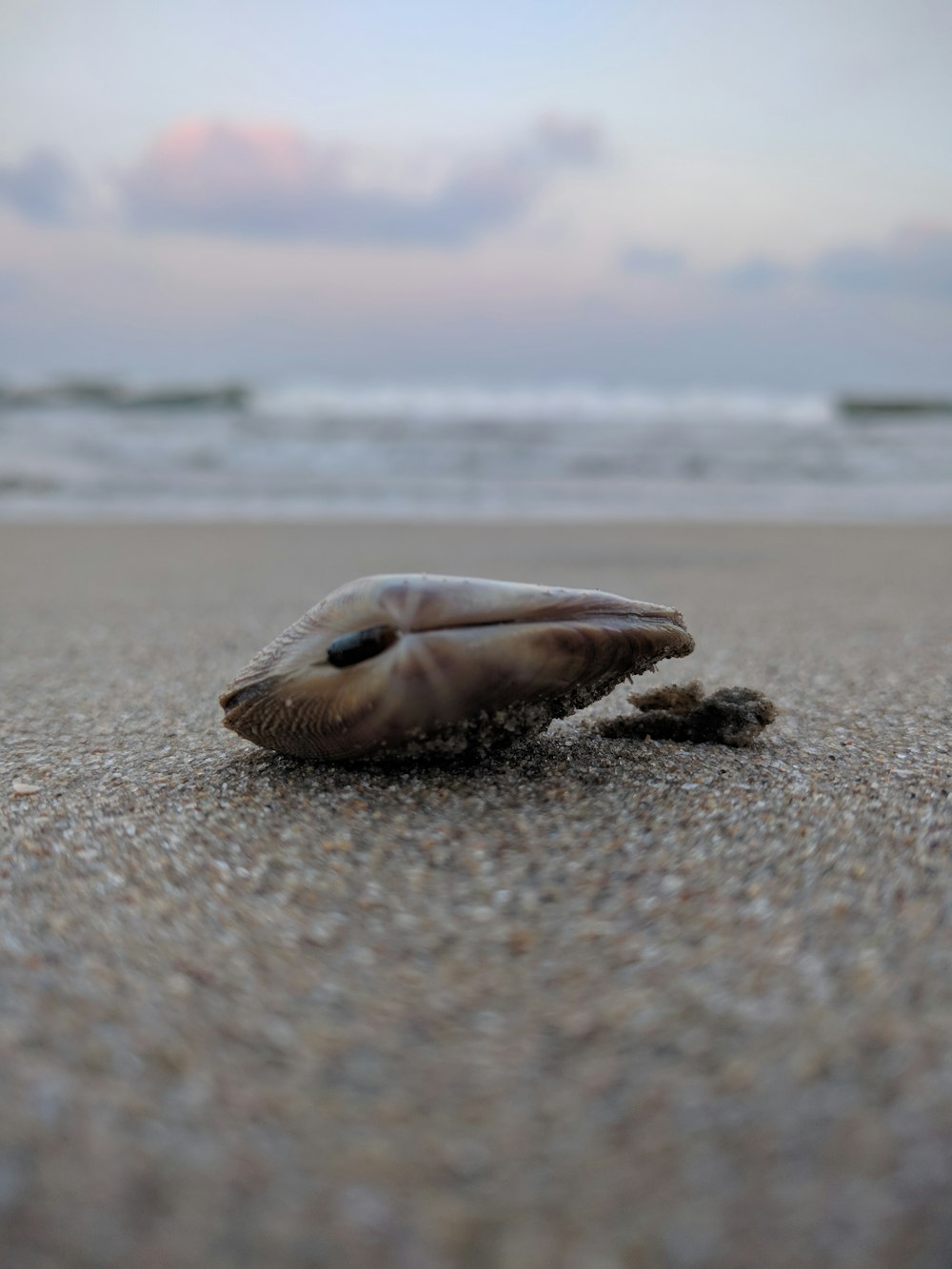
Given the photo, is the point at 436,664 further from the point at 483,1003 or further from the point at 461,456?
the point at 461,456

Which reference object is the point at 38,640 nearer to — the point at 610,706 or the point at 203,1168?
the point at 610,706

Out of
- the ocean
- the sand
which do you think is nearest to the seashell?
the sand

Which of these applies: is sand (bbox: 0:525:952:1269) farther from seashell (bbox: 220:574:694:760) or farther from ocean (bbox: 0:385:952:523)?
ocean (bbox: 0:385:952:523)

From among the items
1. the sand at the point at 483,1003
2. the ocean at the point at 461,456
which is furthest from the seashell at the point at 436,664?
the ocean at the point at 461,456

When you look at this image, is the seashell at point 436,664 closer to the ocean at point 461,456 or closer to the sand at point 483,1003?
the sand at point 483,1003

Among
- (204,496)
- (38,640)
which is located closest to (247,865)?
(38,640)

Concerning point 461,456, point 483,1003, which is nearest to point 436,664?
point 483,1003
